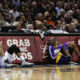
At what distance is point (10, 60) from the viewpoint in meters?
12.9

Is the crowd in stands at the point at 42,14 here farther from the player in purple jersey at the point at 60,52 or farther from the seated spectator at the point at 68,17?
the player in purple jersey at the point at 60,52

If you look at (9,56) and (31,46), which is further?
(31,46)

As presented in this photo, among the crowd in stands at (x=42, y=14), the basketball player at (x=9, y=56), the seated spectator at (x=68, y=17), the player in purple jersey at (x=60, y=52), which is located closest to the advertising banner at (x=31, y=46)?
the player in purple jersey at (x=60, y=52)

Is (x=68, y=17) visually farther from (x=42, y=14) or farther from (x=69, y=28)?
(x=69, y=28)

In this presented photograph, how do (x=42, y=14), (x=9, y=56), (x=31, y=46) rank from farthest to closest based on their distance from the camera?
(x=42, y=14) → (x=31, y=46) → (x=9, y=56)

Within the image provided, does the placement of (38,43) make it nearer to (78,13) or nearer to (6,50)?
(6,50)

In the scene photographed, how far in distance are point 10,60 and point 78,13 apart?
23.0 feet

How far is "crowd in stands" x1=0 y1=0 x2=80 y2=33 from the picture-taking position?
609 inches

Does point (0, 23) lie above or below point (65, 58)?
above

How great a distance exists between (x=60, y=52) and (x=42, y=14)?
3.95 metres

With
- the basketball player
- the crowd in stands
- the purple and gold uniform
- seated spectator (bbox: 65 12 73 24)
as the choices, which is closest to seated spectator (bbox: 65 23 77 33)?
the crowd in stands

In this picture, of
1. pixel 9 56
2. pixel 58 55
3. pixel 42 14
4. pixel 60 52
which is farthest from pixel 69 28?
pixel 9 56

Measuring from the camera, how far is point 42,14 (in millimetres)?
17734

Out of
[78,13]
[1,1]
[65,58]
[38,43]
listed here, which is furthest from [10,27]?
[78,13]
